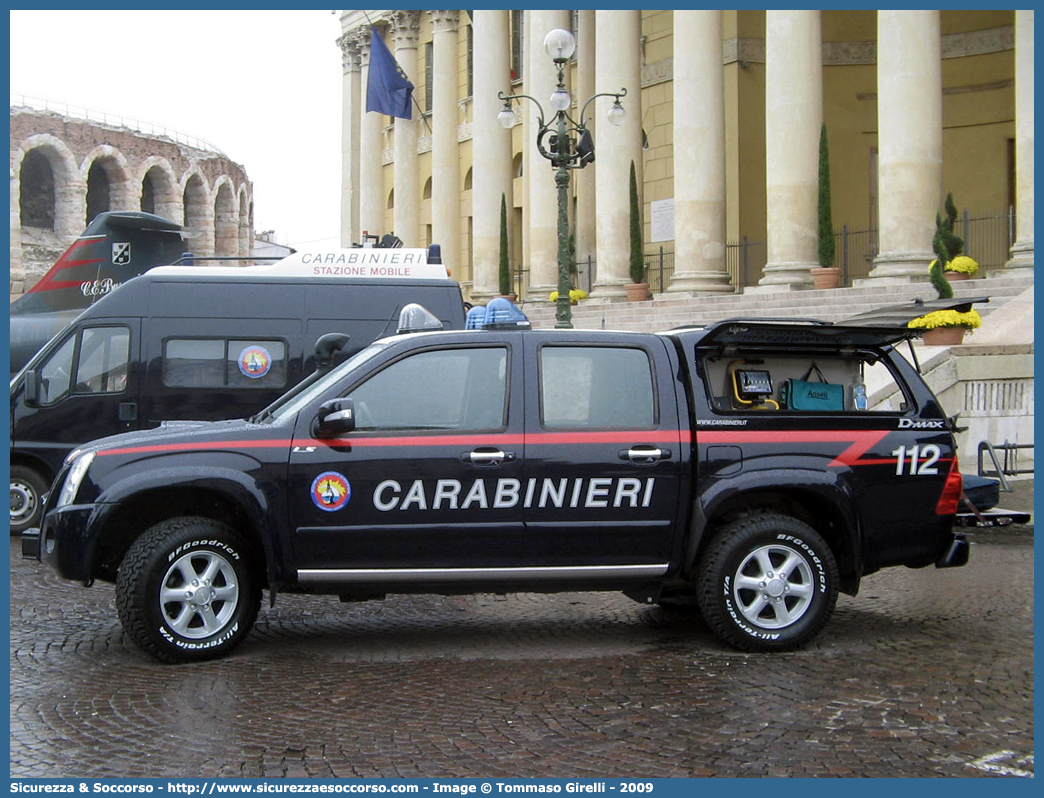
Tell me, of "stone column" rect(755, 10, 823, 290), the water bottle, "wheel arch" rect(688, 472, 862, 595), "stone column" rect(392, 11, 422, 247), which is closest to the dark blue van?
the water bottle

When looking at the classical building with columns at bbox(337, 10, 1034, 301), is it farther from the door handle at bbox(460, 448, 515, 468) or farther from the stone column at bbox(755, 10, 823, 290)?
the door handle at bbox(460, 448, 515, 468)

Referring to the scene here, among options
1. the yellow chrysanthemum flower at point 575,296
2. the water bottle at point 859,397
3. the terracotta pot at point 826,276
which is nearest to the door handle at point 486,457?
the water bottle at point 859,397

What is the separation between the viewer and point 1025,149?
24531mm

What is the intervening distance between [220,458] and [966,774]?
4157 mm

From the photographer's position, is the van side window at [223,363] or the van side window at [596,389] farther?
the van side window at [223,363]

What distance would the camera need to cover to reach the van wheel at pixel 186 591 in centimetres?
701

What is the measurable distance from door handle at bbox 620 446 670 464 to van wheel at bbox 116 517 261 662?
2232 mm

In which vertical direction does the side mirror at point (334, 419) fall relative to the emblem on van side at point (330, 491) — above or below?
above

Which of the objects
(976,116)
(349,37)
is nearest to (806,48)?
(976,116)

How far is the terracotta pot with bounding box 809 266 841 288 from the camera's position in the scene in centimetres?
2477

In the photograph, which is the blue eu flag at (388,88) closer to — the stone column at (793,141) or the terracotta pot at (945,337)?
the stone column at (793,141)

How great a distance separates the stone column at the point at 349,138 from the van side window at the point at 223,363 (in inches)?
1669

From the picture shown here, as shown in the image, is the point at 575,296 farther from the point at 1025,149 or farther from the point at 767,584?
the point at 767,584

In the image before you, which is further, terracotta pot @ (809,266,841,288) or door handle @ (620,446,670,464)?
terracotta pot @ (809,266,841,288)
